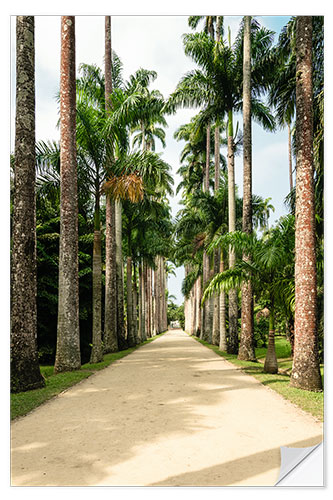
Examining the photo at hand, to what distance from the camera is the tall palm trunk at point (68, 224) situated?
1059cm

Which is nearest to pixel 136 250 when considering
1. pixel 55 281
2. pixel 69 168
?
pixel 55 281

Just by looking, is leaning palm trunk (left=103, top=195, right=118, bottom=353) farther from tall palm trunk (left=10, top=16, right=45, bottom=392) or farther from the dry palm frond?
tall palm trunk (left=10, top=16, right=45, bottom=392)

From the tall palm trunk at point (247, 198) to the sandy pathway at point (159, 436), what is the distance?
15.6ft

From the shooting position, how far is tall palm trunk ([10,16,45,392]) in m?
7.88

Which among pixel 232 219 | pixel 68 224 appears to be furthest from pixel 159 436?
pixel 232 219

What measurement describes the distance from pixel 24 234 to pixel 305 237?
548 centimetres

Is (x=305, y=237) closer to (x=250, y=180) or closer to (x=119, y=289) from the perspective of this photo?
(x=250, y=180)

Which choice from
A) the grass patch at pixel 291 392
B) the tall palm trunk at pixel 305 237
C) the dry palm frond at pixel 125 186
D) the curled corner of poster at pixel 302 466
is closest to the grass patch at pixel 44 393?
the curled corner of poster at pixel 302 466

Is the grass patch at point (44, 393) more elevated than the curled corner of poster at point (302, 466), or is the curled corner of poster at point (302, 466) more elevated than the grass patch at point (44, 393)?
the curled corner of poster at point (302, 466)

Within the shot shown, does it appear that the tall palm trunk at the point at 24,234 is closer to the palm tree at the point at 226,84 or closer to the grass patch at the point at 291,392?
the grass patch at the point at 291,392

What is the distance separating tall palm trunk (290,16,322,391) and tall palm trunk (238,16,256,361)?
16.1 feet

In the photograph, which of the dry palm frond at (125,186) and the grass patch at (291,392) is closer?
the grass patch at (291,392)

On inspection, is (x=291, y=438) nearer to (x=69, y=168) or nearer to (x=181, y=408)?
(x=181, y=408)

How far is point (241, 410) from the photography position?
6367 millimetres
